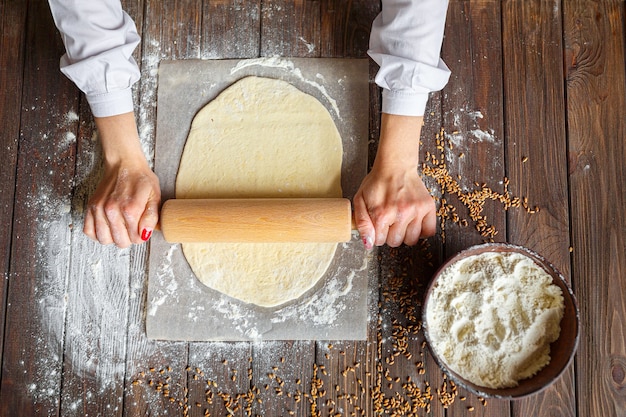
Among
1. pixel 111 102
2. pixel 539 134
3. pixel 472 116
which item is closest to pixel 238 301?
pixel 111 102

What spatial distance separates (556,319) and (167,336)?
37.4 inches

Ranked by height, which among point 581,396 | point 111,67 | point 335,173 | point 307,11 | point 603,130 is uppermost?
point 307,11

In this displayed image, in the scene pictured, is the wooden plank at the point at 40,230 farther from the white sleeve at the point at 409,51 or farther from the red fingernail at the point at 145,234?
the white sleeve at the point at 409,51

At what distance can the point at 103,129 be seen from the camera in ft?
3.99

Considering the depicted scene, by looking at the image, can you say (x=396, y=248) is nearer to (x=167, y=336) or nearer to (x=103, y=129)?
(x=167, y=336)

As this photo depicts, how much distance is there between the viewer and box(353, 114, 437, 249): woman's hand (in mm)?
1143

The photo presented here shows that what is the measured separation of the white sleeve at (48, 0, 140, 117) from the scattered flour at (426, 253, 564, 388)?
904 millimetres

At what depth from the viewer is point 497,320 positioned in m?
1.11

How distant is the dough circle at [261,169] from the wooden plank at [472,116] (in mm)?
313

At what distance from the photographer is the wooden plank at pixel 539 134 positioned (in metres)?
1.26

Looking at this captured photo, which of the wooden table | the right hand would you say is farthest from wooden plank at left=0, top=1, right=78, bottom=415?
the right hand

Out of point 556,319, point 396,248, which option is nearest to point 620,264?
point 556,319

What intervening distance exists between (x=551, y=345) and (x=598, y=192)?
45cm

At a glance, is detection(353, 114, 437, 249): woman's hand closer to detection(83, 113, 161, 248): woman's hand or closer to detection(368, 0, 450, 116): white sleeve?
detection(368, 0, 450, 116): white sleeve
